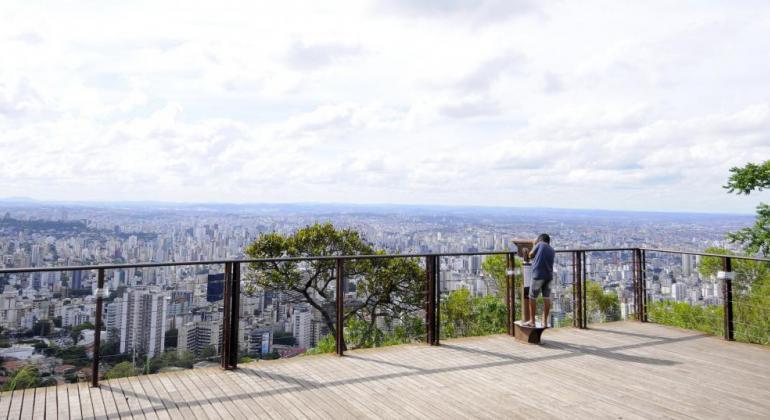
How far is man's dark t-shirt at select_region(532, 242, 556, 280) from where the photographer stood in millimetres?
5445

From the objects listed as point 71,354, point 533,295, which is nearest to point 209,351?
point 71,354

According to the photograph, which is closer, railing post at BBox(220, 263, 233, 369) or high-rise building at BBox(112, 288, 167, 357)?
high-rise building at BBox(112, 288, 167, 357)

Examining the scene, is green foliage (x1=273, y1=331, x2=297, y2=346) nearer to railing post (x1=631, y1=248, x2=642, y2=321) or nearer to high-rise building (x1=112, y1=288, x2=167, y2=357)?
high-rise building (x1=112, y1=288, x2=167, y2=357)

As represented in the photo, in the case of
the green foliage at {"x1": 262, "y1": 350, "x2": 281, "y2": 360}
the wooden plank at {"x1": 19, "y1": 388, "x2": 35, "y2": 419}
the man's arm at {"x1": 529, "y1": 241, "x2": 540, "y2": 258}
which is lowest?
the green foliage at {"x1": 262, "y1": 350, "x2": 281, "y2": 360}

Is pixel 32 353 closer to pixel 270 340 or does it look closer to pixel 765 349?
pixel 270 340

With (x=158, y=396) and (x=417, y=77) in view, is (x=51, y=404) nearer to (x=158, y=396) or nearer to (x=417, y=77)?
(x=158, y=396)

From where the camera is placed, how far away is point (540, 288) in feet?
18.0

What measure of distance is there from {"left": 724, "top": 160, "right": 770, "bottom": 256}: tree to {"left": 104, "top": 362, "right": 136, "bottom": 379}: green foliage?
11933mm

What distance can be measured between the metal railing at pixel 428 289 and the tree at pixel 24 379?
15.9 inches

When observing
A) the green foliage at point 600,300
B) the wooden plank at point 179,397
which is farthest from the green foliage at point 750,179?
the wooden plank at point 179,397

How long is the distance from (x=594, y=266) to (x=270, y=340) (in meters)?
5.32

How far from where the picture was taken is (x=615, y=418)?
10.6ft

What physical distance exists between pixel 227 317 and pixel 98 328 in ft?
3.37

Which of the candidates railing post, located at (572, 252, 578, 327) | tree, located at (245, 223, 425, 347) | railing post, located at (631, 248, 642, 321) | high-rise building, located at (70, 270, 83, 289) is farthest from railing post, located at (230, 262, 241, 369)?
tree, located at (245, 223, 425, 347)
